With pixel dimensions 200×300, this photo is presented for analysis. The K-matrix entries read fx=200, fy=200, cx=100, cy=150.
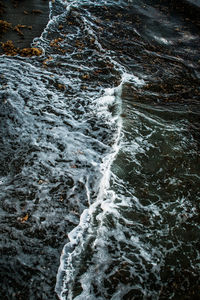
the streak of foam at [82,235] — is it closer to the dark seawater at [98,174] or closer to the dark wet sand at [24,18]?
the dark seawater at [98,174]

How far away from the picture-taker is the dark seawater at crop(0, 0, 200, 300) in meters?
2.71

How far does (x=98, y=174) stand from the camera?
3.92 m

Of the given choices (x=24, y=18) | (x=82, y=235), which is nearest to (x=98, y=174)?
(x=82, y=235)

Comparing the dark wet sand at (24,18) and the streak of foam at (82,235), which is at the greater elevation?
the dark wet sand at (24,18)

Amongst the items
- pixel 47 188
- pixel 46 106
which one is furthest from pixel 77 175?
pixel 46 106

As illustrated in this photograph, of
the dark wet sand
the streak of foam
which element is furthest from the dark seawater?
the dark wet sand

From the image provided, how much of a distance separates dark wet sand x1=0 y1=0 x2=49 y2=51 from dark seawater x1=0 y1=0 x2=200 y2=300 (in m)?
0.65

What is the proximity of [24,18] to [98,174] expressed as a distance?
788 centimetres

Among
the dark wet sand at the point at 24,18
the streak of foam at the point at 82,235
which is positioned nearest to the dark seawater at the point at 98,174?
the streak of foam at the point at 82,235

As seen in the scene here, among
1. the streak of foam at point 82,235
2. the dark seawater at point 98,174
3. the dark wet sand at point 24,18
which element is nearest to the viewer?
the streak of foam at point 82,235

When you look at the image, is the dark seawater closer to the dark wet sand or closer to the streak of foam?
the streak of foam

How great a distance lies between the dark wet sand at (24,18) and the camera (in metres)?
7.01

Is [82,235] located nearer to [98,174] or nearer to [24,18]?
[98,174]

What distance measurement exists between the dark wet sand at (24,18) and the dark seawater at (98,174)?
65cm
